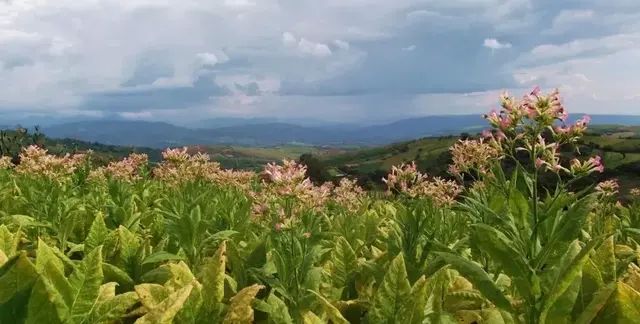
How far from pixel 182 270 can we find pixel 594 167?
320 cm

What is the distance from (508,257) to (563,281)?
0.38m

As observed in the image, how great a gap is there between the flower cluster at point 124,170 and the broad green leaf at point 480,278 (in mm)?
9790

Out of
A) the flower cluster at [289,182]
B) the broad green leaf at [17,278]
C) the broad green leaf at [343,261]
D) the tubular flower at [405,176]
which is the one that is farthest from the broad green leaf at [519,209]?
the tubular flower at [405,176]

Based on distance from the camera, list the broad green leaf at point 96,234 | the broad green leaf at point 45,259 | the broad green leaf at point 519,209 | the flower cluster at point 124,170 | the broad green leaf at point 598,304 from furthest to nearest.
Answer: the flower cluster at point 124,170 → the broad green leaf at point 96,234 → the broad green leaf at point 519,209 → the broad green leaf at point 45,259 → the broad green leaf at point 598,304

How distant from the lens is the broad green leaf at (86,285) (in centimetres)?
267

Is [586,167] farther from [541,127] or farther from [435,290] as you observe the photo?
[435,290]

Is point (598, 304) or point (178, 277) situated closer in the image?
point (598, 304)

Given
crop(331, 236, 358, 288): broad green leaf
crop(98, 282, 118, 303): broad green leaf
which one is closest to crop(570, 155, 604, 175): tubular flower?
crop(331, 236, 358, 288): broad green leaf

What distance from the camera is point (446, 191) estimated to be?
28.1ft

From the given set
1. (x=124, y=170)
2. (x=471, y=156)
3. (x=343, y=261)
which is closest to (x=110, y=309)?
(x=343, y=261)

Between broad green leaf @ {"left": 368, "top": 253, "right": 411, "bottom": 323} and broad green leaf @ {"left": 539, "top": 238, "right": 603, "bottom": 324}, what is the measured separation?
69 cm

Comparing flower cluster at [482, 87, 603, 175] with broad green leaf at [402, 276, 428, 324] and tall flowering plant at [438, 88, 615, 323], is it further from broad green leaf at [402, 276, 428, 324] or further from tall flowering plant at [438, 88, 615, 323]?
broad green leaf at [402, 276, 428, 324]

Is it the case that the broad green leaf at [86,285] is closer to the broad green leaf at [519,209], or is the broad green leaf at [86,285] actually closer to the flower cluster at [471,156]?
the broad green leaf at [519,209]

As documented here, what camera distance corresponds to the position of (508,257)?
128 inches
